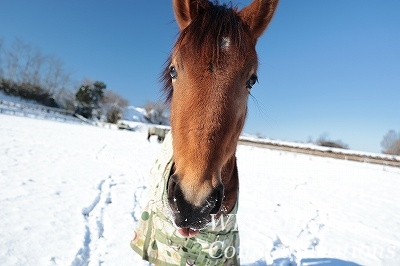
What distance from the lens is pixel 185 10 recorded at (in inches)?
82.6

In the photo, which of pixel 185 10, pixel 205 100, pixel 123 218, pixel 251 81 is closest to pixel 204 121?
pixel 205 100

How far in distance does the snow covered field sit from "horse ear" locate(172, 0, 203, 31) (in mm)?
2981

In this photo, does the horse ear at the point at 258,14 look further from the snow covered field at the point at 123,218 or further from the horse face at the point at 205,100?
the snow covered field at the point at 123,218

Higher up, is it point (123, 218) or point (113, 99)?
point (113, 99)

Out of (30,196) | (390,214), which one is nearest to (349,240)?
(390,214)

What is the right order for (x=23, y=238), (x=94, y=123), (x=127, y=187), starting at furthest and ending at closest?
(x=94, y=123) → (x=127, y=187) → (x=23, y=238)

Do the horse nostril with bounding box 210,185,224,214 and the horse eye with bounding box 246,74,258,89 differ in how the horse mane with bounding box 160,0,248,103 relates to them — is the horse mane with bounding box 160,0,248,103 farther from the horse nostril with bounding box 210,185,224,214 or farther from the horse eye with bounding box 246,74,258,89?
the horse nostril with bounding box 210,185,224,214

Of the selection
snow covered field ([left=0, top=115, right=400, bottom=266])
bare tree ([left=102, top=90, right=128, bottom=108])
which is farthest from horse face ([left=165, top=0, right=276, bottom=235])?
bare tree ([left=102, top=90, right=128, bottom=108])

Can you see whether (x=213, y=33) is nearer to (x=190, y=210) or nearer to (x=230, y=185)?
(x=190, y=210)

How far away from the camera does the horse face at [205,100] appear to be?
4.28 feet

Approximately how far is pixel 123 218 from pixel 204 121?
3.81 metres

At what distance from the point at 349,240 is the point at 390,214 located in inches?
130

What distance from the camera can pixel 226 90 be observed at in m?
1.58

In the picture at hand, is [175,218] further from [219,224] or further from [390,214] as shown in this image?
[390,214]
